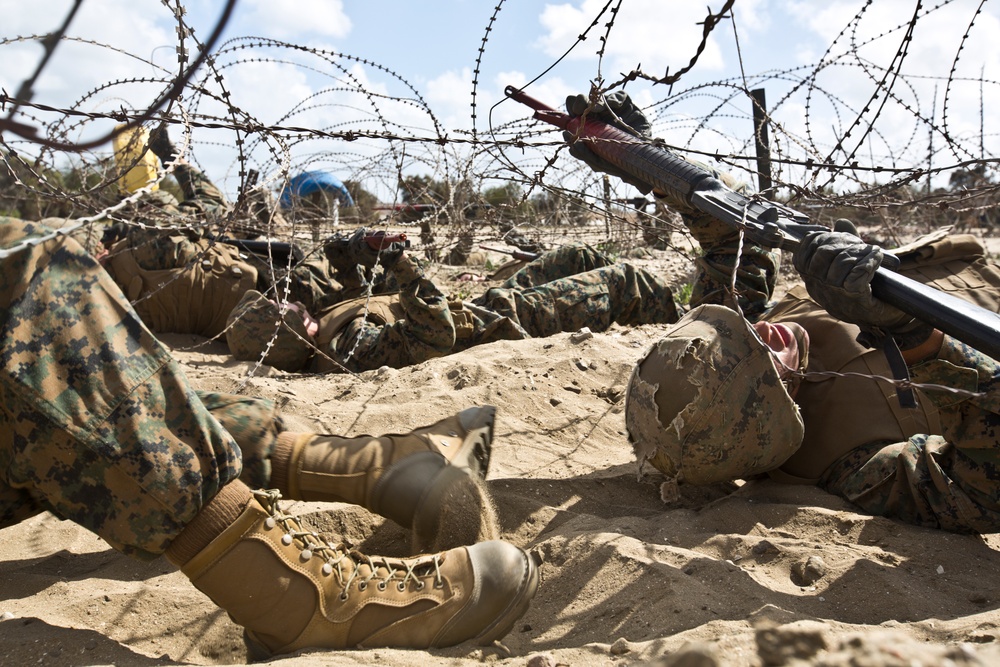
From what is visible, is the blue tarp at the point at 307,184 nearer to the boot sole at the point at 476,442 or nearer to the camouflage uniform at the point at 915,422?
the boot sole at the point at 476,442

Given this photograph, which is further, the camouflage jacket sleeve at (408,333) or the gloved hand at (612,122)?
the camouflage jacket sleeve at (408,333)

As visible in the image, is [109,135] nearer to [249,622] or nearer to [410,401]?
[249,622]

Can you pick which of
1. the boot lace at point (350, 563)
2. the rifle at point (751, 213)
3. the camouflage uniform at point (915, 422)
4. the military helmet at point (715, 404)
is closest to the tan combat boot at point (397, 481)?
the boot lace at point (350, 563)

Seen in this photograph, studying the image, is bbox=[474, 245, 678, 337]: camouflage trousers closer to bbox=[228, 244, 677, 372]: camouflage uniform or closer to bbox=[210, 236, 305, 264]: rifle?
bbox=[228, 244, 677, 372]: camouflage uniform

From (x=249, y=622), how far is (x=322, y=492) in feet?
1.17

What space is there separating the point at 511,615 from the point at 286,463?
61 centimetres

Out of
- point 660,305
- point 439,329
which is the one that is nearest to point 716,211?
point 439,329

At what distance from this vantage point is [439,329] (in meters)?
4.20

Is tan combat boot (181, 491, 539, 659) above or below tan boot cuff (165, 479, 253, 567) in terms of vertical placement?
below

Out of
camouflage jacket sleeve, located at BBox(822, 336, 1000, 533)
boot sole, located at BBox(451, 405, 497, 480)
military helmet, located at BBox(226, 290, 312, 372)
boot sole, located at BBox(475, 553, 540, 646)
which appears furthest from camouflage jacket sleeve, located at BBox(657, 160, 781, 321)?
military helmet, located at BBox(226, 290, 312, 372)

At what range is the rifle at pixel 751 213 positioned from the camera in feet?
5.57

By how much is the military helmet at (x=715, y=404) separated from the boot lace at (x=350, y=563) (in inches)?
31.1

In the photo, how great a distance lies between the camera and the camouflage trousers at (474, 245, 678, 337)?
15.4 ft

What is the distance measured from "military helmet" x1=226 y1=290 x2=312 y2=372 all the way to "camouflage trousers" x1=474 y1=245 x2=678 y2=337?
1.05m
